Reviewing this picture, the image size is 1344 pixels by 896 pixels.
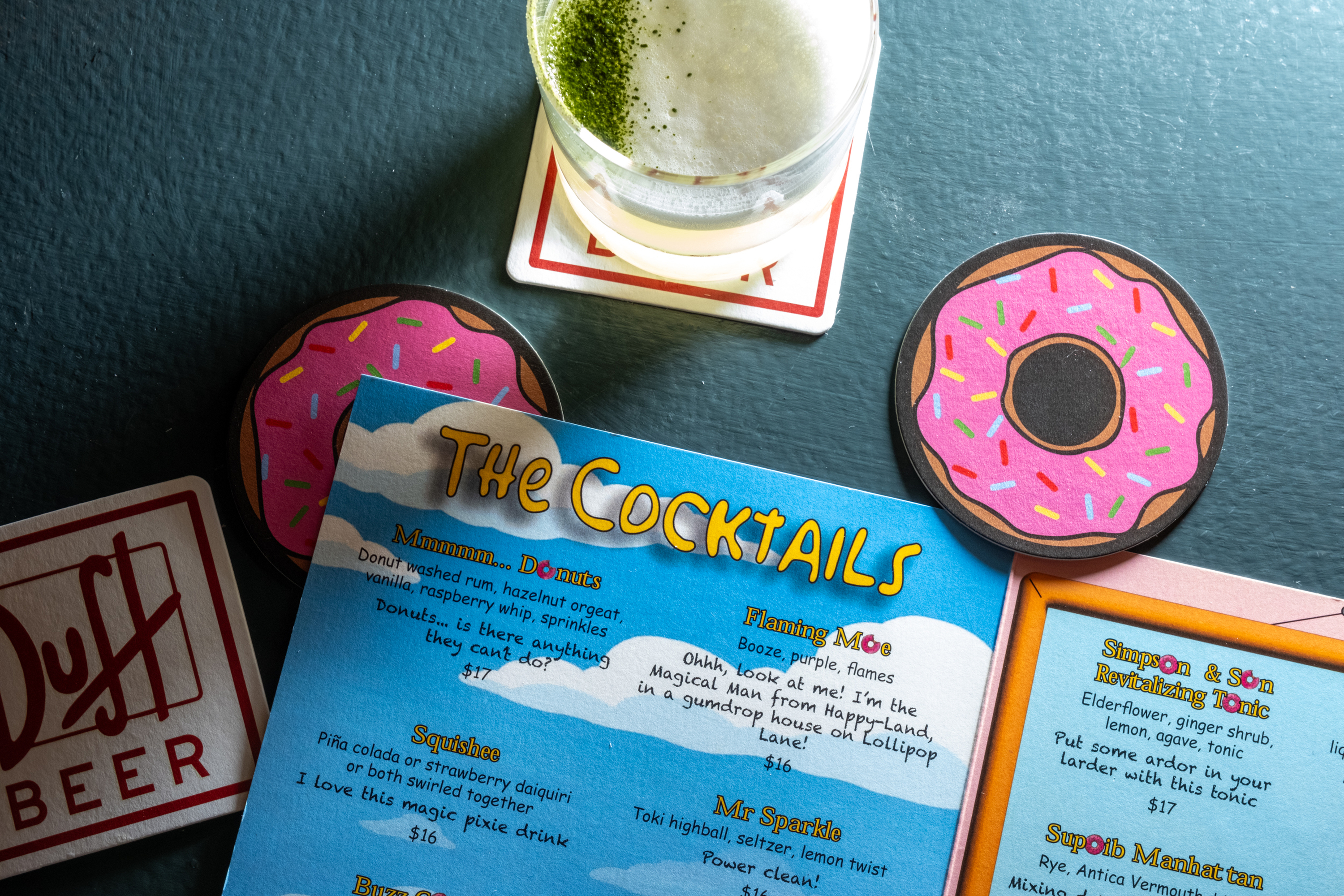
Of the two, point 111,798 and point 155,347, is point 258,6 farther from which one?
point 111,798

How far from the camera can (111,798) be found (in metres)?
0.51

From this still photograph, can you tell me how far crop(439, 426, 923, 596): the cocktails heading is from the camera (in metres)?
0.50

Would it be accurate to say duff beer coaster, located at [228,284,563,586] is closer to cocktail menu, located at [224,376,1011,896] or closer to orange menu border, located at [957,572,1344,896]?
cocktail menu, located at [224,376,1011,896]

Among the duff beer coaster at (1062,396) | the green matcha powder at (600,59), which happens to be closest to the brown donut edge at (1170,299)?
the duff beer coaster at (1062,396)

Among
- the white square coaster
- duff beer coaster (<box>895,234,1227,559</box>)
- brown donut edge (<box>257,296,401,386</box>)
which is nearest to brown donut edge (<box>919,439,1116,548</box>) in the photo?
duff beer coaster (<box>895,234,1227,559</box>)

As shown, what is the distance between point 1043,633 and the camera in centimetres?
50

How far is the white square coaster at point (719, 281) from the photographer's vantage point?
519 millimetres

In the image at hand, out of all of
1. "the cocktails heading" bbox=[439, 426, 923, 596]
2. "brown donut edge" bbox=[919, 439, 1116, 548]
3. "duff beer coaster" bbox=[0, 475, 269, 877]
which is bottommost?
A: "duff beer coaster" bbox=[0, 475, 269, 877]

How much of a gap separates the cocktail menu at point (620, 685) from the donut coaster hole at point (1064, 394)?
0.26 feet

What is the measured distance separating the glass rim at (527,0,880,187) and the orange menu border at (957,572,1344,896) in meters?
0.28

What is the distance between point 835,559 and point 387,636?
0.90 ft

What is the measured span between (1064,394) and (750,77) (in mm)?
264

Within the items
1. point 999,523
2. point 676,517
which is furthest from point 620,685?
point 999,523

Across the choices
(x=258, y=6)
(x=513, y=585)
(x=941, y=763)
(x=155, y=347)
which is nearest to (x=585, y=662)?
(x=513, y=585)
